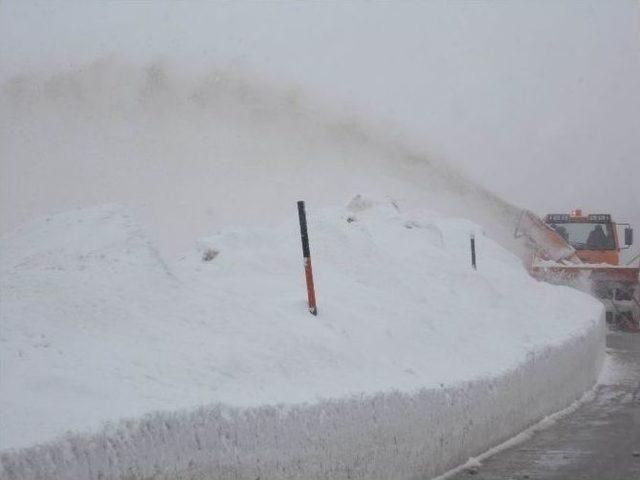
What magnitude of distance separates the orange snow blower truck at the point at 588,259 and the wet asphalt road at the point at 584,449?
9106 millimetres

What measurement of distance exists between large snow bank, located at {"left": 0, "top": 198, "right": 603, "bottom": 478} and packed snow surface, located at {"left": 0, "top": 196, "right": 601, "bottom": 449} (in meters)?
0.02

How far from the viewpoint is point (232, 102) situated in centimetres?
2834

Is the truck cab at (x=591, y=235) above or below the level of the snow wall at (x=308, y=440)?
above

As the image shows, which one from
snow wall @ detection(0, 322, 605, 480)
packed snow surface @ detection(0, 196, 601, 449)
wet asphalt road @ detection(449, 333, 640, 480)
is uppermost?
packed snow surface @ detection(0, 196, 601, 449)

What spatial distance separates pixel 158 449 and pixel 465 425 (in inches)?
139

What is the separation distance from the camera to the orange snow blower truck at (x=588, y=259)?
1981 centimetres

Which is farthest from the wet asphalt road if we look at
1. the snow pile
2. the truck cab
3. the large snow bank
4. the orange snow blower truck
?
the snow pile

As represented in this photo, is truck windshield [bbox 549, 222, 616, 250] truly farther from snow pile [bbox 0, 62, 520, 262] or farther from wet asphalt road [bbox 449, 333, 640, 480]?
wet asphalt road [bbox 449, 333, 640, 480]

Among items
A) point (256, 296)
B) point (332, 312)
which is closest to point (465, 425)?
point (332, 312)

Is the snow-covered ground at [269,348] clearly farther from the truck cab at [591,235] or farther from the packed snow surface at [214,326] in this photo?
the truck cab at [591,235]

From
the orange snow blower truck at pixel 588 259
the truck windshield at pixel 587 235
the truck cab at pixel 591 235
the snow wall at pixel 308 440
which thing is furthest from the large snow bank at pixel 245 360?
the truck windshield at pixel 587 235

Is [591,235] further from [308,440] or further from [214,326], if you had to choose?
[308,440]

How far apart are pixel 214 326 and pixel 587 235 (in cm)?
1875

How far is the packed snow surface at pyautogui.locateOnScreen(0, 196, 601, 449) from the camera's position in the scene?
483 cm
